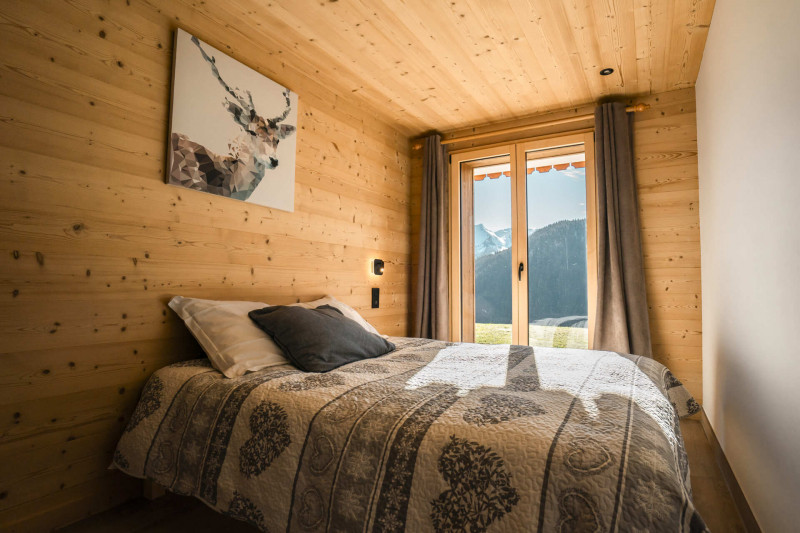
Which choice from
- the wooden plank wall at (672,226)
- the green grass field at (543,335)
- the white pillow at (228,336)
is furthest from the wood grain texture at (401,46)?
the green grass field at (543,335)

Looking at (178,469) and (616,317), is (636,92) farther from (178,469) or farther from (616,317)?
(178,469)

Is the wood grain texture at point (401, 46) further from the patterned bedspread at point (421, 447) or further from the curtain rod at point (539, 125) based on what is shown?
the patterned bedspread at point (421, 447)

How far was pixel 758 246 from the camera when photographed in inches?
66.0

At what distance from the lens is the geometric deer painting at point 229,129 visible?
2.15 meters

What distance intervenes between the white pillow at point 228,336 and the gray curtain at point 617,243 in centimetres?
249

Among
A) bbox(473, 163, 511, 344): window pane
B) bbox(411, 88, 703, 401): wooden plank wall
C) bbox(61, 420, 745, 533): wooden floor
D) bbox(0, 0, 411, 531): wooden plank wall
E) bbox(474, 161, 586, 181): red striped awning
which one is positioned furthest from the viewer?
bbox(473, 163, 511, 344): window pane

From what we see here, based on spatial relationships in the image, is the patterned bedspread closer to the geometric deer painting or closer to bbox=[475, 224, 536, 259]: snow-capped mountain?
the geometric deer painting

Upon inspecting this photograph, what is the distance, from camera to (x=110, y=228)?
73.7 inches

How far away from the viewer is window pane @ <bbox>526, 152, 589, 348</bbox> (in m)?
3.58

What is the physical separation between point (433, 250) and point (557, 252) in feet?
3.53

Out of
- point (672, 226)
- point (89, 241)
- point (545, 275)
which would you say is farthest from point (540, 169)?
point (89, 241)

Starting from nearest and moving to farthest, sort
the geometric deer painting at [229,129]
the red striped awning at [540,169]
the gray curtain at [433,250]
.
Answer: the geometric deer painting at [229,129]
the red striped awning at [540,169]
the gray curtain at [433,250]

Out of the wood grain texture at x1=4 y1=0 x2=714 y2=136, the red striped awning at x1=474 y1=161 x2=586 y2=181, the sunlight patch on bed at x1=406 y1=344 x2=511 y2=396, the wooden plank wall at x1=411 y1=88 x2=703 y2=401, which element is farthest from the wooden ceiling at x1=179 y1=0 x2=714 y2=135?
the sunlight patch on bed at x1=406 y1=344 x2=511 y2=396

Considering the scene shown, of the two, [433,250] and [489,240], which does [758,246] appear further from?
[433,250]
